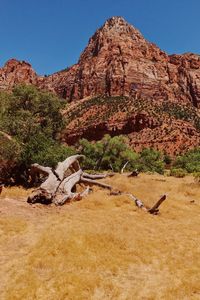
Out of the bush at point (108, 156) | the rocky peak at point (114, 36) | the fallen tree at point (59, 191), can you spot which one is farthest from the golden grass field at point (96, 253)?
the rocky peak at point (114, 36)

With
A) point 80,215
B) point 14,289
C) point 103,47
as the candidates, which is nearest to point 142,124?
point 103,47

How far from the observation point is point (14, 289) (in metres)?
7.31

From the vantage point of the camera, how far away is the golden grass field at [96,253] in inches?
294

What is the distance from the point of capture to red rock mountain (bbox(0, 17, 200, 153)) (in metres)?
91.2

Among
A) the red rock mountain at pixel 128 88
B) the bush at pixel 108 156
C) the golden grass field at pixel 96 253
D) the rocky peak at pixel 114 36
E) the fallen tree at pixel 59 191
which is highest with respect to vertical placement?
the rocky peak at pixel 114 36

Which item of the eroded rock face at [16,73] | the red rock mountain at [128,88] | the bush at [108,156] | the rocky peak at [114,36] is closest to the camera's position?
the bush at [108,156]

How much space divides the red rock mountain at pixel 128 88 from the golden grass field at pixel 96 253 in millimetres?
71266

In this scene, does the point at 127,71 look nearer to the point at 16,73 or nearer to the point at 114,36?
the point at 114,36

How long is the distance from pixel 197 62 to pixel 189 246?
546ft

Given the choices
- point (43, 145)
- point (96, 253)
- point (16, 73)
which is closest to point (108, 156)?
point (43, 145)

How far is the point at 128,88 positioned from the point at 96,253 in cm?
12725

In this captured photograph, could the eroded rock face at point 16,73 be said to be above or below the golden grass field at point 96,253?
above

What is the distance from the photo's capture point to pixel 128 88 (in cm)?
13288

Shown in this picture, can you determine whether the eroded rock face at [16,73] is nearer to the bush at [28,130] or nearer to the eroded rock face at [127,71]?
the eroded rock face at [127,71]
